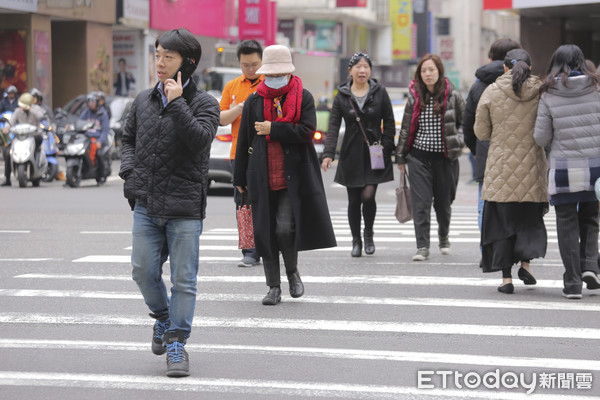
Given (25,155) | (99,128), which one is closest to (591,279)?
(25,155)

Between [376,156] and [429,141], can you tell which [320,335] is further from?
[376,156]

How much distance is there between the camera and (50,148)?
862 inches

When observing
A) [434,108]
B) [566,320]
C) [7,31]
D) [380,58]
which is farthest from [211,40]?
[566,320]

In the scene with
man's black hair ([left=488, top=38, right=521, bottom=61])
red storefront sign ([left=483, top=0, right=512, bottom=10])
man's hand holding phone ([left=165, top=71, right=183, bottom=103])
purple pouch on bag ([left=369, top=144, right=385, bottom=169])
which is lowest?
purple pouch on bag ([left=369, top=144, right=385, bottom=169])

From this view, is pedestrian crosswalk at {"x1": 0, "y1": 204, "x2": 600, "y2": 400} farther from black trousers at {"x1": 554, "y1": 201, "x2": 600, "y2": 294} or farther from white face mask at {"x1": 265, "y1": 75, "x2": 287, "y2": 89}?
white face mask at {"x1": 265, "y1": 75, "x2": 287, "y2": 89}

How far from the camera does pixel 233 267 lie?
1065cm

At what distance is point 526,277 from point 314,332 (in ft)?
8.00

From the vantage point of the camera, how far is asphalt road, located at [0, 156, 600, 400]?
235 inches

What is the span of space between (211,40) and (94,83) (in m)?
13.2

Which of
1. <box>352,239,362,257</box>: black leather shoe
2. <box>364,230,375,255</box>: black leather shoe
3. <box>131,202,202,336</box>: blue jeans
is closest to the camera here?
<box>131,202,202,336</box>: blue jeans

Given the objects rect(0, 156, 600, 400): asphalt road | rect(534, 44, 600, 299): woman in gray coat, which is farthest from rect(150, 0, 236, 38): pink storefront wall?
rect(534, 44, 600, 299): woman in gray coat

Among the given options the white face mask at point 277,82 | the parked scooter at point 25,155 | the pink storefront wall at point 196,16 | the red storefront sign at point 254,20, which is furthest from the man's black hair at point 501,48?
the red storefront sign at point 254,20

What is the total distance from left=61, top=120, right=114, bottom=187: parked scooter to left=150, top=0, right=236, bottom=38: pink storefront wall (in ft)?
81.4

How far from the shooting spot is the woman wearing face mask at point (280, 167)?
27.7 feet
